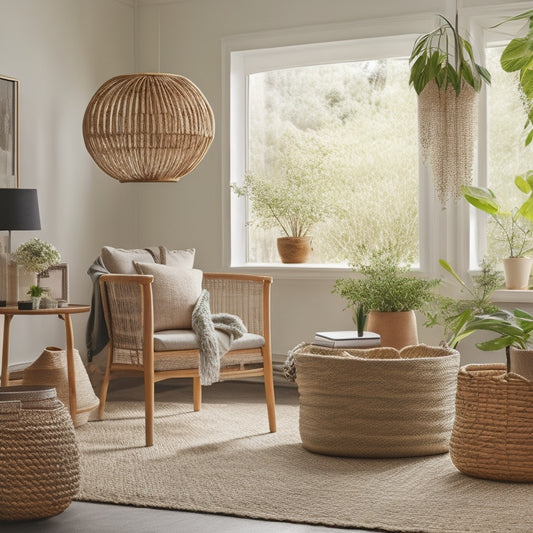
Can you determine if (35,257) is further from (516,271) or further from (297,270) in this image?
(516,271)

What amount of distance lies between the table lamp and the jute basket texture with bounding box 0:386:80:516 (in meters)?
1.51

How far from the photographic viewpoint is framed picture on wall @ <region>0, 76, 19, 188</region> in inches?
192

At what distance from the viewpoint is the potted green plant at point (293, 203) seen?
563cm

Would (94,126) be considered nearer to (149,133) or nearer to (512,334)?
(149,133)

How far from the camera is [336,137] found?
5.65m

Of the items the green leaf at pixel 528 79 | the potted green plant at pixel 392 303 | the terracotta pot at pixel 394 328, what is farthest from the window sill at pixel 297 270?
the green leaf at pixel 528 79

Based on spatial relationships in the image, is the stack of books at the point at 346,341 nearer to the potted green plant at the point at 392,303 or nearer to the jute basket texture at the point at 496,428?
the potted green plant at the point at 392,303

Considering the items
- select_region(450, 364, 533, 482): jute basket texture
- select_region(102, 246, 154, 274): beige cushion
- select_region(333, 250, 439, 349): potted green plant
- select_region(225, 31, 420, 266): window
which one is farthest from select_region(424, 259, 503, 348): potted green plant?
select_region(102, 246, 154, 274): beige cushion

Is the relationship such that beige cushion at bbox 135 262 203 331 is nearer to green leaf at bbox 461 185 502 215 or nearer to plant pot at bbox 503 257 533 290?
green leaf at bbox 461 185 502 215

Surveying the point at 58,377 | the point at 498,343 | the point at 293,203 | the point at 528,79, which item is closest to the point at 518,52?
the point at 528,79

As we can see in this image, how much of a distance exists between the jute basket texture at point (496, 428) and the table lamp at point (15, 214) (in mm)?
2159

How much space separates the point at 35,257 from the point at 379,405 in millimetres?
1773

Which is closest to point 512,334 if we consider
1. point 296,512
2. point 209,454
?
point 296,512

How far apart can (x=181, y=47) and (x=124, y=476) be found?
327cm
